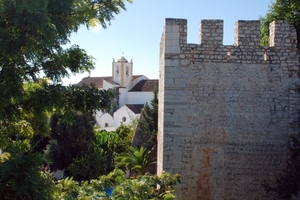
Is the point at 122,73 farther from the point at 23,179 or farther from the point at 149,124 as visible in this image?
the point at 23,179

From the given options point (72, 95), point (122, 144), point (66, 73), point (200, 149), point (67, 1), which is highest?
point (67, 1)

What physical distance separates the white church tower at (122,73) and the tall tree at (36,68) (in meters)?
42.6

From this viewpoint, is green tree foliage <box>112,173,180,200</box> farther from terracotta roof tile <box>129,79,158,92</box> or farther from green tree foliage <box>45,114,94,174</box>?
terracotta roof tile <box>129,79,158,92</box>

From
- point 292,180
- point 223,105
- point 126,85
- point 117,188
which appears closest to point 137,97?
point 126,85

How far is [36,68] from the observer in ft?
12.3

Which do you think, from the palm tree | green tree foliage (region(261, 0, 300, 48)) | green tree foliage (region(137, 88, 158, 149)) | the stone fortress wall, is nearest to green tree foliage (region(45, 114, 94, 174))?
green tree foliage (region(137, 88, 158, 149))

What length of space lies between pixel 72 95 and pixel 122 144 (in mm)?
17368

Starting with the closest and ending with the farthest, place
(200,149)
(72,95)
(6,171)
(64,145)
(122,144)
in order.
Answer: (6,171), (72,95), (200,149), (64,145), (122,144)

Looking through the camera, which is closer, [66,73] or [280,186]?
[66,73]

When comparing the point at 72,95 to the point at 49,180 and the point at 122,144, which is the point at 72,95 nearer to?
the point at 49,180

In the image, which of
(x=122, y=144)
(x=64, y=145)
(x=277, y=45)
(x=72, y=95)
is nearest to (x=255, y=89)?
(x=277, y=45)

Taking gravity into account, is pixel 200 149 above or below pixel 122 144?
above

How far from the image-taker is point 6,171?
10.6 ft

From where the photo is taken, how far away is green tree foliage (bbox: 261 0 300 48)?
8969 mm
